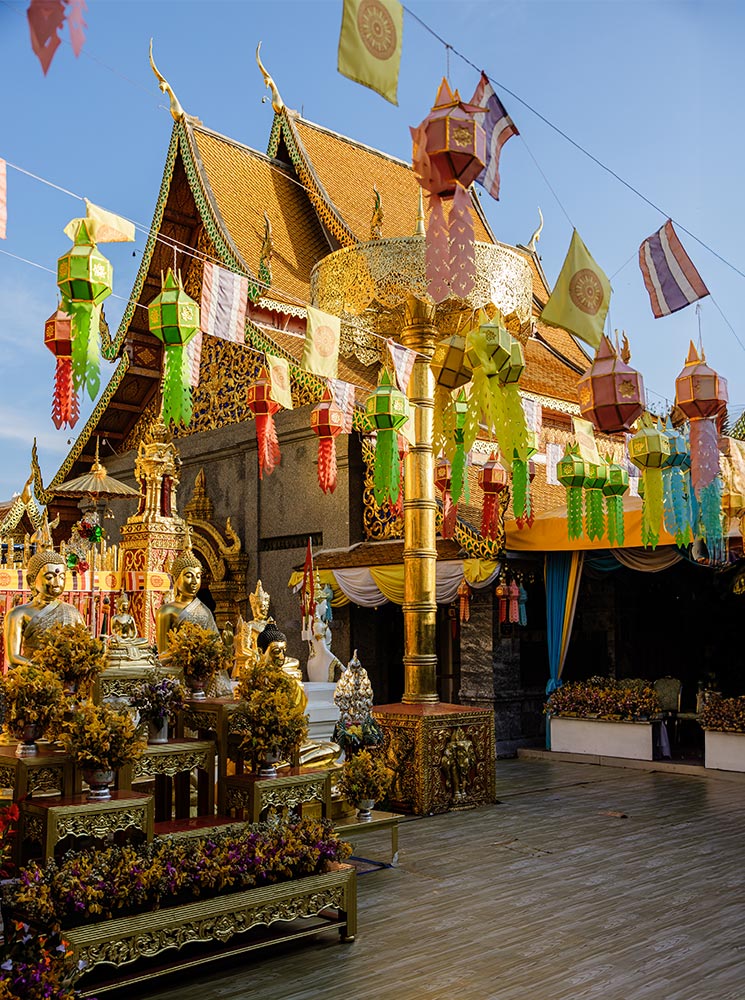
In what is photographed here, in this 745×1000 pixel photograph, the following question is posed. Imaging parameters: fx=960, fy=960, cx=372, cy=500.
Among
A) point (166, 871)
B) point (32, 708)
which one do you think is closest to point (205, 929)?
point (166, 871)

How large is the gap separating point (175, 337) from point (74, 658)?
251 cm

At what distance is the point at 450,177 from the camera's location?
6395mm

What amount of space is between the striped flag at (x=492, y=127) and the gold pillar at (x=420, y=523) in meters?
2.45

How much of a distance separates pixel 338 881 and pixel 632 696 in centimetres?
832

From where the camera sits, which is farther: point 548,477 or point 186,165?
point 186,165

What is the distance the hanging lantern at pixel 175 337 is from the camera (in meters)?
6.57

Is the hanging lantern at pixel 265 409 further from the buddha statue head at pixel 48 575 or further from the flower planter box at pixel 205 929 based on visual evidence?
the flower planter box at pixel 205 929

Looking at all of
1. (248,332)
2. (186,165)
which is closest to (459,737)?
(248,332)

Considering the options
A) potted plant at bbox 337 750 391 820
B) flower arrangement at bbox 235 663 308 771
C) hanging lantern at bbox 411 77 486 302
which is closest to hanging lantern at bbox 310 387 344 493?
potted plant at bbox 337 750 391 820

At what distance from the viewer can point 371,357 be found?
1061cm

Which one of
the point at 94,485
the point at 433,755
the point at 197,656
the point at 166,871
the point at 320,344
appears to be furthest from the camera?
the point at 94,485

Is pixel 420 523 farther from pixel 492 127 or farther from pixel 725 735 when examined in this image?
pixel 725 735

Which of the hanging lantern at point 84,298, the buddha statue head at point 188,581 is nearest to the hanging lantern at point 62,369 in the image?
the hanging lantern at point 84,298

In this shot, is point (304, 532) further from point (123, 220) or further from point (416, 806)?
point (123, 220)
